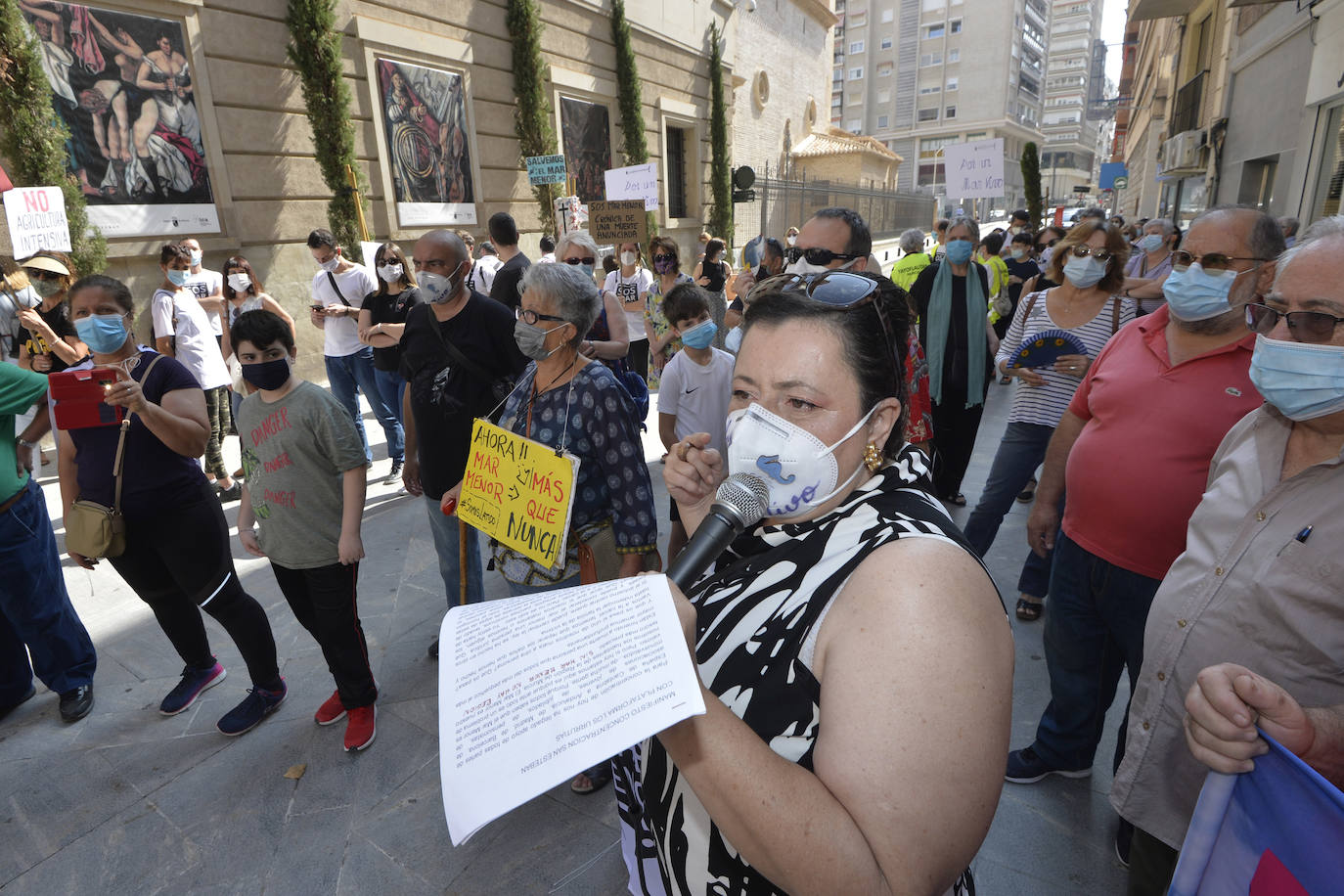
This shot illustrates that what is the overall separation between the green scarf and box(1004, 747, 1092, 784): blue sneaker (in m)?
2.39

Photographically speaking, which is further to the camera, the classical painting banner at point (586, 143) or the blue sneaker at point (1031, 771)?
the classical painting banner at point (586, 143)

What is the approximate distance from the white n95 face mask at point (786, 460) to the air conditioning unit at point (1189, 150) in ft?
63.2

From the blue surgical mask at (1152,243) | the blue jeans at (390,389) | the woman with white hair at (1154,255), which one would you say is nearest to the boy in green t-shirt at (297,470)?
the blue jeans at (390,389)

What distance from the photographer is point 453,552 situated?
11.2ft

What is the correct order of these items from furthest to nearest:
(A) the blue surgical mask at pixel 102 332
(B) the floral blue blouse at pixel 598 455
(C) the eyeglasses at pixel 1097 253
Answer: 1. (C) the eyeglasses at pixel 1097 253
2. (A) the blue surgical mask at pixel 102 332
3. (B) the floral blue blouse at pixel 598 455

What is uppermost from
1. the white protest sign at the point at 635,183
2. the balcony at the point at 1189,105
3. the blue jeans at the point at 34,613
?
the balcony at the point at 1189,105

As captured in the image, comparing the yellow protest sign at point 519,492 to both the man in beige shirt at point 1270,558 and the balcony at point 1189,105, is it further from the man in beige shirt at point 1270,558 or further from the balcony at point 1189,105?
the balcony at point 1189,105

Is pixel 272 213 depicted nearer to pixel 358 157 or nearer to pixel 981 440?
pixel 358 157

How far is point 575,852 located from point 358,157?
11036 mm

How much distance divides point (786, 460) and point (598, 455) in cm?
135

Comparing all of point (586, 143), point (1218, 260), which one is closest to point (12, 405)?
point (1218, 260)

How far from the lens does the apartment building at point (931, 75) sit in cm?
6162

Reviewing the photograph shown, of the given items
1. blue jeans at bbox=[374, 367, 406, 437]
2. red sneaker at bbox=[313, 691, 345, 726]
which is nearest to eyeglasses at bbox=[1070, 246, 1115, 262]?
red sneaker at bbox=[313, 691, 345, 726]

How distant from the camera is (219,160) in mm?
8859
